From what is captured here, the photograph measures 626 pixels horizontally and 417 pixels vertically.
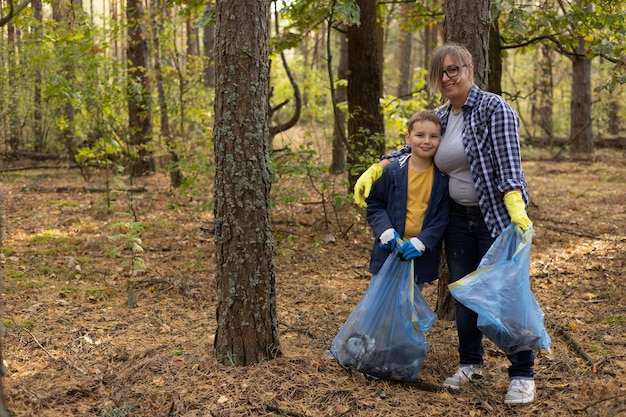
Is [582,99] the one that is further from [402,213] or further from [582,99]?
[402,213]

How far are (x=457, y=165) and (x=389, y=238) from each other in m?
0.55

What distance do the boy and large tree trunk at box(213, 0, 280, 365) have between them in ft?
2.21

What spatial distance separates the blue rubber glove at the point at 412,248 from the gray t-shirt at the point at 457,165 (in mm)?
328

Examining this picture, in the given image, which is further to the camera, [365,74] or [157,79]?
[157,79]

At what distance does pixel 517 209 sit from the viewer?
2.88 m

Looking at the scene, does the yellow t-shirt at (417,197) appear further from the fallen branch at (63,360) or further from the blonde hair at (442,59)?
the fallen branch at (63,360)

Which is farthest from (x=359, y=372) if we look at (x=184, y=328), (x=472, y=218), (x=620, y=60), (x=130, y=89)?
(x=130, y=89)

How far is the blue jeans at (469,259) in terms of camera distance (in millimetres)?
3064

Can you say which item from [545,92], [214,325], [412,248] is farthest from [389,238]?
[545,92]

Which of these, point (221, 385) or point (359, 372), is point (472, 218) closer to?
point (359, 372)

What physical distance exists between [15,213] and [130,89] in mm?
2575

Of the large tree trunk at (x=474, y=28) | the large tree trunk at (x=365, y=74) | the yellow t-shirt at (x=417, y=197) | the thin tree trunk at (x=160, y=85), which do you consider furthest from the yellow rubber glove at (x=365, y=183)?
the thin tree trunk at (x=160, y=85)

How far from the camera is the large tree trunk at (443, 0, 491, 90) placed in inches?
157

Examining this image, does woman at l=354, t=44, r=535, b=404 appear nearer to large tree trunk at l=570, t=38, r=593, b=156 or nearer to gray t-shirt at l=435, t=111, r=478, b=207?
gray t-shirt at l=435, t=111, r=478, b=207
